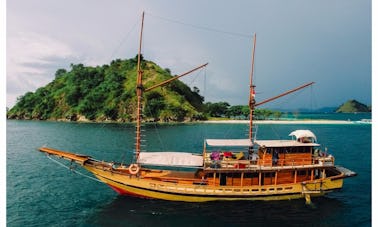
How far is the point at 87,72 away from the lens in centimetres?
15425

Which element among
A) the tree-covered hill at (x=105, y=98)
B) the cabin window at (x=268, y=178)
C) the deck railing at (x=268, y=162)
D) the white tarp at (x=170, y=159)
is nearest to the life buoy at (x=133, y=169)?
the white tarp at (x=170, y=159)

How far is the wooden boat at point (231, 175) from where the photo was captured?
2423 cm

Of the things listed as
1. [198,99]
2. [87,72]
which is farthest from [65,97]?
[198,99]

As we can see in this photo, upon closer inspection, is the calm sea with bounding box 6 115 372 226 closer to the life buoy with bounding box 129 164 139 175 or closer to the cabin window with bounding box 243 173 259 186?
the cabin window with bounding box 243 173 259 186

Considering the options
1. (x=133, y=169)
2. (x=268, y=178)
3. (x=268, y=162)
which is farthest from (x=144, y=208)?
(x=268, y=162)

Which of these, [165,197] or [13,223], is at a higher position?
[165,197]

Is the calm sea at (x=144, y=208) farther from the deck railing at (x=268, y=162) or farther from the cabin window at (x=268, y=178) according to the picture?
the deck railing at (x=268, y=162)

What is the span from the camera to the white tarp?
24.5 meters

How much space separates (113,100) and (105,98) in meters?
9.11

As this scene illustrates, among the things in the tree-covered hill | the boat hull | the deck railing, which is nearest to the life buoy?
the boat hull

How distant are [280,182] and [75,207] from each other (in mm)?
19102

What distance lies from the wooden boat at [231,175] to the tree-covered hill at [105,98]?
92.0 m

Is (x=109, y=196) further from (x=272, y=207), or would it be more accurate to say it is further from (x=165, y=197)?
(x=272, y=207)

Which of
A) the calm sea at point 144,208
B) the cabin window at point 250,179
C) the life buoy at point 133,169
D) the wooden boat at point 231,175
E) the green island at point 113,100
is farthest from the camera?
the green island at point 113,100
